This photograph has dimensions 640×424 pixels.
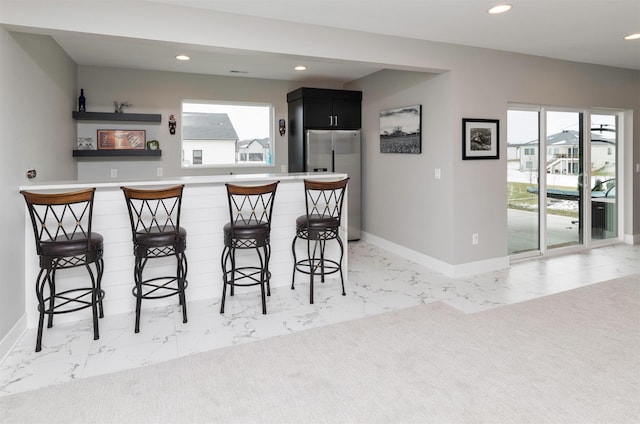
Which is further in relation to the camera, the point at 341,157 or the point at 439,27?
the point at 341,157

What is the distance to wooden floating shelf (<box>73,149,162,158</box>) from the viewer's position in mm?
5043

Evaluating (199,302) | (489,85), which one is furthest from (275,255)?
(489,85)

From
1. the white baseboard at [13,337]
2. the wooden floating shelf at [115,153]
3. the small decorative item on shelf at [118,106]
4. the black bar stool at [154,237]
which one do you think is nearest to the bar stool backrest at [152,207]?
the black bar stool at [154,237]

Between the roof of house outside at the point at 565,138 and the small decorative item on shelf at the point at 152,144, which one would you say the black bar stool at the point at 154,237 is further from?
the roof of house outside at the point at 565,138

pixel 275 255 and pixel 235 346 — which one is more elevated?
pixel 275 255

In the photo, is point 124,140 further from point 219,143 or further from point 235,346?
point 235,346

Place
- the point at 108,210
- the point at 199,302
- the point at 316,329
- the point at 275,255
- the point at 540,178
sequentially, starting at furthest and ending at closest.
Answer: the point at 540,178 → the point at 275,255 → the point at 199,302 → the point at 108,210 → the point at 316,329

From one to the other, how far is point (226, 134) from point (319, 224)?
9.55 ft

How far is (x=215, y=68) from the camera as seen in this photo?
5.39 metres

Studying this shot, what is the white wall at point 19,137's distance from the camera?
2.77 m

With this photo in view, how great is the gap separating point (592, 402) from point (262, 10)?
3.35 m

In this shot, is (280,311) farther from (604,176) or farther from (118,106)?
(604,176)

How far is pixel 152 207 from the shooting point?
11.7 ft

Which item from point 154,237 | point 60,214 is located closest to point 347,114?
point 154,237
